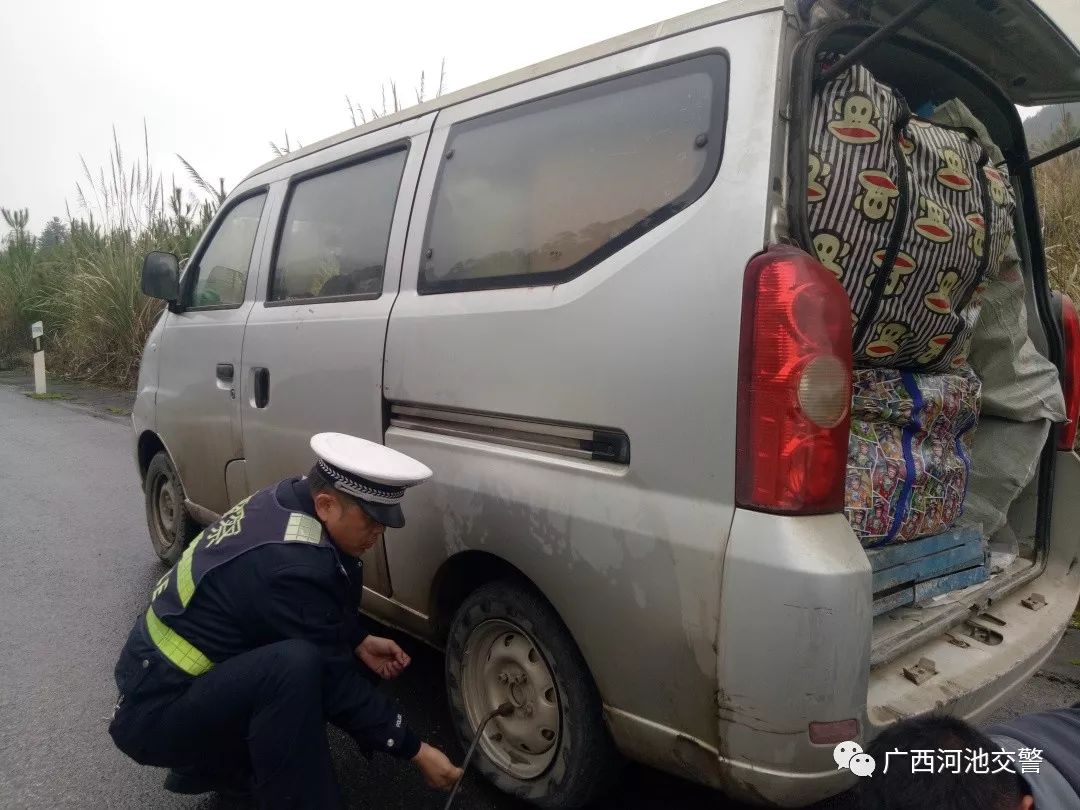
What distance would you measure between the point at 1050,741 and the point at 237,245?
3.43 metres

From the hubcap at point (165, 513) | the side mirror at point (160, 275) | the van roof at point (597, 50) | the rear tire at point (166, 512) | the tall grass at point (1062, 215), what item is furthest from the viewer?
the tall grass at point (1062, 215)

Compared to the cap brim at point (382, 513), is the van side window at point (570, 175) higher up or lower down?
higher up

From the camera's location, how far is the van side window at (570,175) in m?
1.75

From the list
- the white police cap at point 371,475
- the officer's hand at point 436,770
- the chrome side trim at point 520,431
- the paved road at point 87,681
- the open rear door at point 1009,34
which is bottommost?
the paved road at point 87,681

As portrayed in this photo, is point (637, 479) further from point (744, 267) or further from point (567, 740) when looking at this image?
point (567, 740)

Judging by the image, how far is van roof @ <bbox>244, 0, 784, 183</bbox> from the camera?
5.60ft

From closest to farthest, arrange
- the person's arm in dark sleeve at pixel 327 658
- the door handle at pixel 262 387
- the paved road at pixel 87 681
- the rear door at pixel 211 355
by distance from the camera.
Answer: the person's arm in dark sleeve at pixel 327 658
the paved road at pixel 87 681
the door handle at pixel 262 387
the rear door at pixel 211 355

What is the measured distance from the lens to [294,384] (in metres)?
2.78

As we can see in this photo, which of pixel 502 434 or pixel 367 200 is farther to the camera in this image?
pixel 367 200

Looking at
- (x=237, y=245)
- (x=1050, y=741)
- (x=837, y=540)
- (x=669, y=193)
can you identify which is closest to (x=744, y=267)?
(x=669, y=193)

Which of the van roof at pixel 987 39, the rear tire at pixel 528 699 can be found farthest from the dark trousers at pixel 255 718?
the van roof at pixel 987 39

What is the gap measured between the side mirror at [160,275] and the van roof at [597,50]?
1.29 metres

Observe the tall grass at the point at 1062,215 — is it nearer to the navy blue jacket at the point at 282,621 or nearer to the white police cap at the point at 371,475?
the white police cap at the point at 371,475

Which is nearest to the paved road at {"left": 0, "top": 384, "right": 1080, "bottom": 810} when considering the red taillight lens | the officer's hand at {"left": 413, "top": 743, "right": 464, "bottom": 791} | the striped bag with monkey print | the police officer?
the officer's hand at {"left": 413, "top": 743, "right": 464, "bottom": 791}
